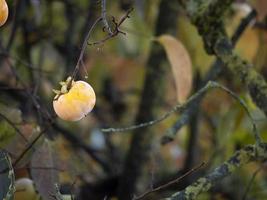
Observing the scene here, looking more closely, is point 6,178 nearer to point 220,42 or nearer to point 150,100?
point 220,42

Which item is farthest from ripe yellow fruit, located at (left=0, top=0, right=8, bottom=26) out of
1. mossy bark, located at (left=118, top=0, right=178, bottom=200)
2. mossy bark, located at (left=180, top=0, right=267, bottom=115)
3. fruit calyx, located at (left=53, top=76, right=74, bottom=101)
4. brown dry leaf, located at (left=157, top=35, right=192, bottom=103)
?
mossy bark, located at (left=118, top=0, right=178, bottom=200)

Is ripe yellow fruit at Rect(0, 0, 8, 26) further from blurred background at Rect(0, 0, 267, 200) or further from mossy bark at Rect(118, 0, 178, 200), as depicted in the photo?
mossy bark at Rect(118, 0, 178, 200)

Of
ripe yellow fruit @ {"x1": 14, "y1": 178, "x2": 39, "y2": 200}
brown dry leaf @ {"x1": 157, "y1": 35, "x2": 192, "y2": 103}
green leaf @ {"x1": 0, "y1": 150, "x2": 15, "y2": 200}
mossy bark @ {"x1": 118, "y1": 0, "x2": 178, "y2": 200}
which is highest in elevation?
mossy bark @ {"x1": 118, "y1": 0, "x2": 178, "y2": 200}

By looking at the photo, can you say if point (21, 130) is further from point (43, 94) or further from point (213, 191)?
point (43, 94)

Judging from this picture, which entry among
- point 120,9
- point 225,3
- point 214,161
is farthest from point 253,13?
point 120,9

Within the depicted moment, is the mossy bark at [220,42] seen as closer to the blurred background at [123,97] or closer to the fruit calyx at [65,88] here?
the blurred background at [123,97]

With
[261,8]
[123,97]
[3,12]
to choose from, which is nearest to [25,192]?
[3,12]
